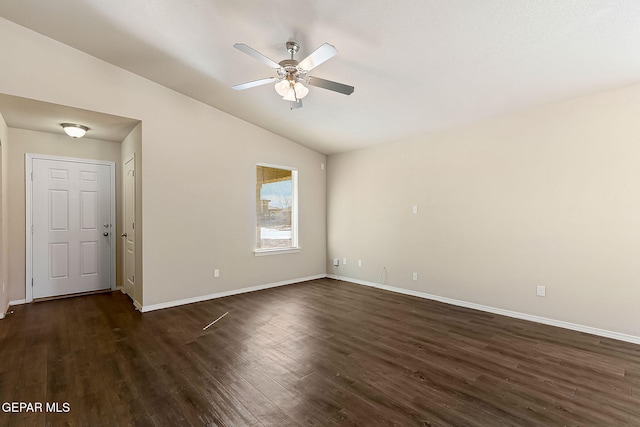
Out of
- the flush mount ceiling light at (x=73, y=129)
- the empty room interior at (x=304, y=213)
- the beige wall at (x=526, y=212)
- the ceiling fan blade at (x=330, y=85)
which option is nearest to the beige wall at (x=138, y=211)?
the empty room interior at (x=304, y=213)

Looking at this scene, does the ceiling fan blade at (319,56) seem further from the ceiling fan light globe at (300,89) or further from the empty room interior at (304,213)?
the ceiling fan light globe at (300,89)

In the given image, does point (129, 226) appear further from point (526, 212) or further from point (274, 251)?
point (526, 212)

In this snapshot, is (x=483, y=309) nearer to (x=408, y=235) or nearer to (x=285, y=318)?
(x=408, y=235)

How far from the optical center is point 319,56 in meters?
2.39

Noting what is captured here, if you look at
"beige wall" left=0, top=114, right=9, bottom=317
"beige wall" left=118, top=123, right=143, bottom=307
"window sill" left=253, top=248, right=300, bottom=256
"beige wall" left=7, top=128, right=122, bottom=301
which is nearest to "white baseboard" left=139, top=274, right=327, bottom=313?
"beige wall" left=118, top=123, right=143, bottom=307

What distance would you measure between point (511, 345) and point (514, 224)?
1.57 m

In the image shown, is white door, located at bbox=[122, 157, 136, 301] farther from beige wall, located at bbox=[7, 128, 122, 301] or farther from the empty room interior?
beige wall, located at bbox=[7, 128, 122, 301]

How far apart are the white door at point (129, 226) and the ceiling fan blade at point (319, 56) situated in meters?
3.15

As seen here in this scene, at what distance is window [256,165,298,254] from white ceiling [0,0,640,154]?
1.69 meters

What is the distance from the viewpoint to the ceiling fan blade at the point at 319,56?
7.36 ft

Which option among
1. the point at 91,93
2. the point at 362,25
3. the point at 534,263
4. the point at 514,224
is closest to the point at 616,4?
the point at 362,25

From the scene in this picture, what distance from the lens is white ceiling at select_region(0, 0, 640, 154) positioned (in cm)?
231

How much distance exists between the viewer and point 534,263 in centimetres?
366

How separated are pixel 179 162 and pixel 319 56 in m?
2.85
